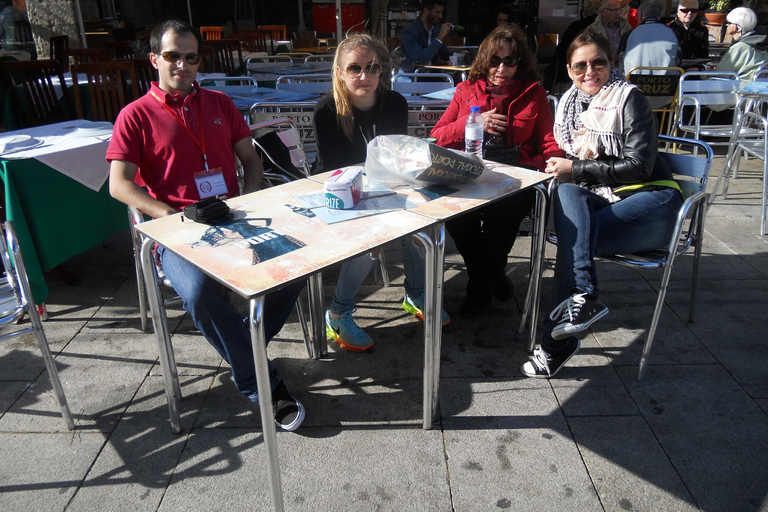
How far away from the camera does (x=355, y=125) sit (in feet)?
9.02

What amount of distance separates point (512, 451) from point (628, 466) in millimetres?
401

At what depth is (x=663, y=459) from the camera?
1.95m

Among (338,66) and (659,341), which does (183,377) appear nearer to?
(338,66)

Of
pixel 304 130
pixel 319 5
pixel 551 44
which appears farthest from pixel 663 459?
pixel 319 5

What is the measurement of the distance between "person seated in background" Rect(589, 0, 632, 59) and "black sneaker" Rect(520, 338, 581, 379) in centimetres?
516

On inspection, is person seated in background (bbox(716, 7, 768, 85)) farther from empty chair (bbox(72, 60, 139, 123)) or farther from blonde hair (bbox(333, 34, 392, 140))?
empty chair (bbox(72, 60, 139, 123))

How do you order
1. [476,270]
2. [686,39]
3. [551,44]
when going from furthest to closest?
1. [551,44]
2. [686,39]
3. [476,270]

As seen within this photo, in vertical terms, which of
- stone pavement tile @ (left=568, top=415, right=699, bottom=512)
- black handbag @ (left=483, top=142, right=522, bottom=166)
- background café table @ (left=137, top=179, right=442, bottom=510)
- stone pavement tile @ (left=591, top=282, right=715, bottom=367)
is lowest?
stone pavement tile @ (left=568, top=415, right=699, bottom=512)

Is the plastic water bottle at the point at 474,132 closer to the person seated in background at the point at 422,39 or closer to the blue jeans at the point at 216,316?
the blue jeans at the point at 216,316

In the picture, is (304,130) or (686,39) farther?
(686,39)

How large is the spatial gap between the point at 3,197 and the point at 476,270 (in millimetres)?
2426

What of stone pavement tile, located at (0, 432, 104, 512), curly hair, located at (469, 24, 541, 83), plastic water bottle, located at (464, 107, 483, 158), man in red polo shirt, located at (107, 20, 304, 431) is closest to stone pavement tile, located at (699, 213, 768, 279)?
curly hair, located at (469, 24, 541, 83)

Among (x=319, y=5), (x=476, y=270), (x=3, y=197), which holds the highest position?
(x=319, y=5)

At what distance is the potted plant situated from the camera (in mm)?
14305
